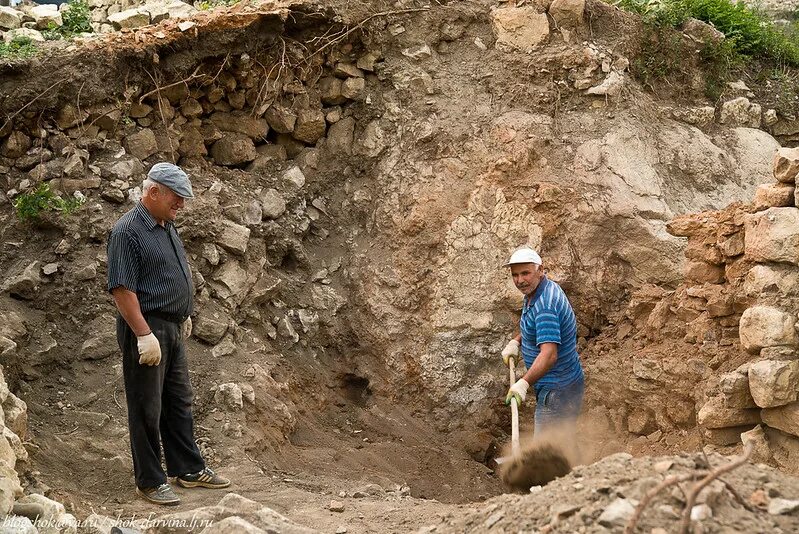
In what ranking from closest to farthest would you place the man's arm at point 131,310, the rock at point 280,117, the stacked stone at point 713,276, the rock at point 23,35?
the man's arm at point 131,310, the stacked stone at point 713,276, the rock at point 23,35, the rock at point 280,117

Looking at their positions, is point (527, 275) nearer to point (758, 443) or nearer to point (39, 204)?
point (758, 443)

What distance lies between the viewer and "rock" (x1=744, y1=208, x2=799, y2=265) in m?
5.33

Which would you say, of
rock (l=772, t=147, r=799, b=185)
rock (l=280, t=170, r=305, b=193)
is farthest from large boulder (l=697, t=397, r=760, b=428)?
rock (l=280, t=170, r=305, b=193)

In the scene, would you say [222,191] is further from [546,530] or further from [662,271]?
[546,530]

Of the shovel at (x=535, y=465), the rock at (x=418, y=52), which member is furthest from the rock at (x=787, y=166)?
the rock at (x=418, y=52)

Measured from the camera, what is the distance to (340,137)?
784cm

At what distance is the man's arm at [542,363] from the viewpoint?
5.41 m

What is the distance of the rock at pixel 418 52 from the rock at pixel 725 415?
13.2 feet

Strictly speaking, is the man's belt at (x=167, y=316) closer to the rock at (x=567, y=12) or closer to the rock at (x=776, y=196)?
the rock at (x=776, y=196)

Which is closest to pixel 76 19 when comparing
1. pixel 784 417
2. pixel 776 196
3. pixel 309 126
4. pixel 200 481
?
pixel 309 126

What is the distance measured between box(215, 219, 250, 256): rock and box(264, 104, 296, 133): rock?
112 cm

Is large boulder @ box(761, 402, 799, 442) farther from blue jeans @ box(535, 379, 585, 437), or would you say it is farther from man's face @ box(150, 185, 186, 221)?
man's face @ box(150, 185, 186, 221)

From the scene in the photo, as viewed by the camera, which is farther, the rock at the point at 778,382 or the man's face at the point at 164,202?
the rock at the point at 778,382

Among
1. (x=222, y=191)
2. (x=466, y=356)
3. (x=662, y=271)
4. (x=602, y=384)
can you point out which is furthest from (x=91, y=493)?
(x=662, y=271)
